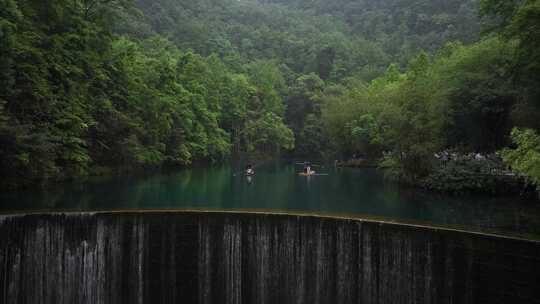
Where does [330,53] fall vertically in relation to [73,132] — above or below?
above

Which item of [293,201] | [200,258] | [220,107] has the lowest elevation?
[200,258]

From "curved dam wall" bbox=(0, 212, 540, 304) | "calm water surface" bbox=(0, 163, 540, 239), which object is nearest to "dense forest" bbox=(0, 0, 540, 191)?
"calm water surface" bbox=(0, 163, 540, 239)

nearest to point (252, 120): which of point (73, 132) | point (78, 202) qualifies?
point (73, 132)

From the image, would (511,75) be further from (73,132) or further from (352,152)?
(352,152)

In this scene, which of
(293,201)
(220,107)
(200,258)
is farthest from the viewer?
(220,107)

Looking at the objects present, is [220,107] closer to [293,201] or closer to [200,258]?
[293,201]

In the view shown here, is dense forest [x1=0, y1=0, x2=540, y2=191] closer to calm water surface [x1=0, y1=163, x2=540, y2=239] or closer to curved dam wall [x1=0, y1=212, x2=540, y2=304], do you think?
calm water surface [x1=0, y1=163, x2=540, y2=239]

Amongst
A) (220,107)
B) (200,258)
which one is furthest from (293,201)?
(220,107)
